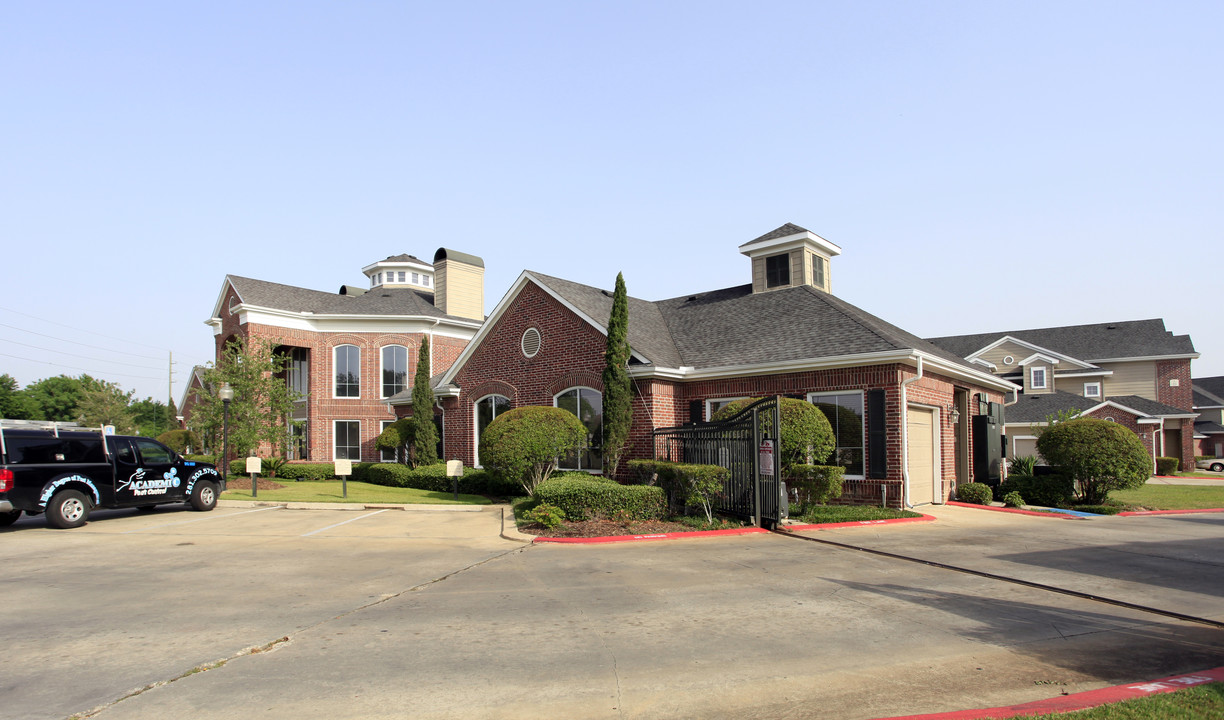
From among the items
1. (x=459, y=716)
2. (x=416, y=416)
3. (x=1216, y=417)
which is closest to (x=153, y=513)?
(x=416, y=416)

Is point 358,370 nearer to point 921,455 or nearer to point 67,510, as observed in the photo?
point 67,510

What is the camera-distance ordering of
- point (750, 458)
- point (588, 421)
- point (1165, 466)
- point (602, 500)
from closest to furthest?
point (750, 458)
point (602, 500)
point (588, 421)
point (1165, 466)

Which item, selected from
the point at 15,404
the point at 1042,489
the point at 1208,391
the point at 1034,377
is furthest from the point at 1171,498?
the point at 15,404

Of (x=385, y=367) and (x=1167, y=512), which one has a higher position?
(x=385, y=367)

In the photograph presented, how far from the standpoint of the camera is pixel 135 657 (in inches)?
240

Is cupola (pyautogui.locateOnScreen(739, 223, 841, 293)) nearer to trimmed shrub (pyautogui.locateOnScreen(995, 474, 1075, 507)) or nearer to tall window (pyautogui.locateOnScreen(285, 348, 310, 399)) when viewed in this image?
trimmed shrub (pyautogui.locateOnScreen(995, 474, 1075, 507))

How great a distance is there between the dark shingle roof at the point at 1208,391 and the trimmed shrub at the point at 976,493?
2228 inches

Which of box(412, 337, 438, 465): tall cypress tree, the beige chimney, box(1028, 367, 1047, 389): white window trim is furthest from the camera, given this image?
box(1028, 367, 1047, 389): white window trim

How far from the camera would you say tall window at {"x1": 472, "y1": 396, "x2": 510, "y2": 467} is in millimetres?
21766

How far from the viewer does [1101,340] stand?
47781mm

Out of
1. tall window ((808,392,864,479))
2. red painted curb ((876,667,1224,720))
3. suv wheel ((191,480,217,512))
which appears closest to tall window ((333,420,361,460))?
suv wheel ((191,480,217,512))

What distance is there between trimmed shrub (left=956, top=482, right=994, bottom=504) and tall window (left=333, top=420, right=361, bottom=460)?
84.4 ft

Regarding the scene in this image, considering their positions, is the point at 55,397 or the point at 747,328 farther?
the point at 55,397

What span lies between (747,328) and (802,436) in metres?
6.43
